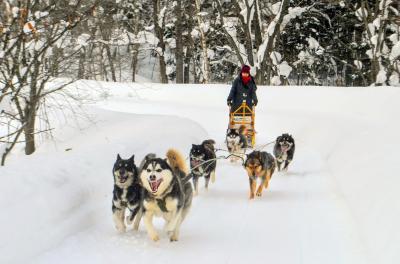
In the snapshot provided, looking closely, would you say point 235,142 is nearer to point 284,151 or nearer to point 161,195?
point 284,151

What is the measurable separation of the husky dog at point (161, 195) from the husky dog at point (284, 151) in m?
4.16

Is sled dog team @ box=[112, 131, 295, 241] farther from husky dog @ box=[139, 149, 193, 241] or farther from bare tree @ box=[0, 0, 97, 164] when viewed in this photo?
bare tree @ box=[0, 0, 97, 164]

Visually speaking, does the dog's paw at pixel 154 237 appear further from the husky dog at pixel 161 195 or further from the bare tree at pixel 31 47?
the bare tree at pixel 31 47

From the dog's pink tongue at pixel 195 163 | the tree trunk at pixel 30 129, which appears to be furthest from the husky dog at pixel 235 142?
the tree trunk at pixel 30 129

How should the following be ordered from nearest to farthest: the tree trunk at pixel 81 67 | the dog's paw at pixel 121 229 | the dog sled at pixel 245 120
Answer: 1. the dog's paw at pixel 121 229
2. the tree trunk at pixel 81 67
3. the dog sled at pixel 245 120

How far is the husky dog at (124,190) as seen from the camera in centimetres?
495

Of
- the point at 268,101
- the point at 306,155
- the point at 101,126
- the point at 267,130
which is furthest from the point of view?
the point at 268,101

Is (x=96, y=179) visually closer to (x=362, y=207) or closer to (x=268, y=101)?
(x=362, y=207)

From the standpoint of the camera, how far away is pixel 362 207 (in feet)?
18.2

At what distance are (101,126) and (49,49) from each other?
17.8 ft

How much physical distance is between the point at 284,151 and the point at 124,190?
456cm

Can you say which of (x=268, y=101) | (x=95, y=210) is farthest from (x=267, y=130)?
(x=95, y=210)

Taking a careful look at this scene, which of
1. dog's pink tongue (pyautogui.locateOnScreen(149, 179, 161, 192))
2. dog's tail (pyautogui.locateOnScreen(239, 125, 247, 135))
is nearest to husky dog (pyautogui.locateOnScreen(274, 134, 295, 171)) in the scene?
dog's tail (pyautogui.locateOnScreen(239, 125, 247, 135))

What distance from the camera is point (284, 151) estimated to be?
8875 mm
